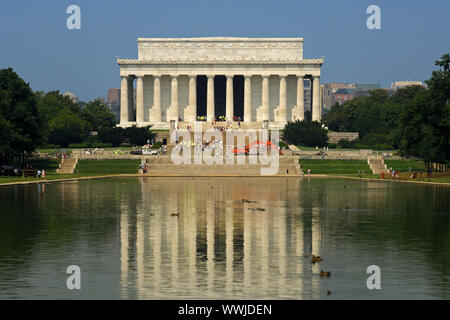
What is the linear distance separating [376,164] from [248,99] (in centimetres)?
6048

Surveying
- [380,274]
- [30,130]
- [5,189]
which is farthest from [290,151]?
[380,274]

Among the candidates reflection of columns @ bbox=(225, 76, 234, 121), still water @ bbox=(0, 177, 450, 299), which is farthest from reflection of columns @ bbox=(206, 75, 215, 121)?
still water @ bbox=(0, 177, 450, 299)

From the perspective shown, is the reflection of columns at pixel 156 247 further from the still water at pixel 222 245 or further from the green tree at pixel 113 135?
the green tree at pixel 113 135

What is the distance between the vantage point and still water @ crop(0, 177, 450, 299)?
93.7 ft

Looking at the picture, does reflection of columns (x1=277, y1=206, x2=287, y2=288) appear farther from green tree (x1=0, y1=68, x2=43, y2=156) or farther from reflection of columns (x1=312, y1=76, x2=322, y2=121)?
reflection of columns (x1=312, y1=76, x2=322, y2=121)

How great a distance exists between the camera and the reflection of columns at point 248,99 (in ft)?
553

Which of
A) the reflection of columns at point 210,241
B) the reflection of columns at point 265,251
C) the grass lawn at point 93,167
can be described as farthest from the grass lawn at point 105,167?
the reflection of columns at point 265,251

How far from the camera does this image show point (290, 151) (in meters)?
120

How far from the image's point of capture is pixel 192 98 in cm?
16988

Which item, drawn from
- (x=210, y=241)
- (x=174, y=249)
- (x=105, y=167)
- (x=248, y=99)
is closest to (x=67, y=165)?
(x=105, y=167)

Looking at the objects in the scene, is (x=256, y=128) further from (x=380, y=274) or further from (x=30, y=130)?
(x=380, y=274)

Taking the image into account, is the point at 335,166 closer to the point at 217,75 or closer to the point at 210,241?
the point at 217,75
